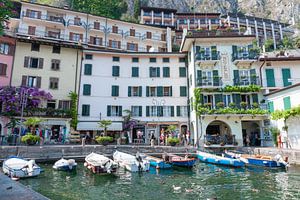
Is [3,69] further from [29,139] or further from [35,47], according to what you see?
[29,139]

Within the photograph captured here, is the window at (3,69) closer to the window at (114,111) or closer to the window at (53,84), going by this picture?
the window at (53,84)

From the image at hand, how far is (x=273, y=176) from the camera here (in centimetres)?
1466

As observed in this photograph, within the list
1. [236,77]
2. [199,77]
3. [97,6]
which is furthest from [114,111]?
[97,6]

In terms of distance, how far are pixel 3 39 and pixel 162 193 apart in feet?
88.5

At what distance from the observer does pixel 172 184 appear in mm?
12641

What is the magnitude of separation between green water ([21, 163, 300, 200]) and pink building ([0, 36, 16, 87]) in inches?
616

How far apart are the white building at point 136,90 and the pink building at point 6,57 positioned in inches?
336

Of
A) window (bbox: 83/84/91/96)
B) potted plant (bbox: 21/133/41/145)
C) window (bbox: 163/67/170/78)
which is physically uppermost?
window (bbox: 163/67/170/78)

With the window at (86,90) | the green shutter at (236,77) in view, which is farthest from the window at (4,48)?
the green shutter at (236,77)

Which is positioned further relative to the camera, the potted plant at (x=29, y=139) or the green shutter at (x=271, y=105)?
the green shutter at (x=271, y=105)

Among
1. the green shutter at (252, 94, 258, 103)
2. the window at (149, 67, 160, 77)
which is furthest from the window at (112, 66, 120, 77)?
the green shutter at (252, 94, 258, 103)

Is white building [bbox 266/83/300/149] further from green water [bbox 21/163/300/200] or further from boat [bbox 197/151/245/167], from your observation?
boat [bbox 197/151/245/167]

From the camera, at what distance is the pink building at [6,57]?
26.1m

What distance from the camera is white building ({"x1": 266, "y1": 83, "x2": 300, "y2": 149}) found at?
21.2 meters
